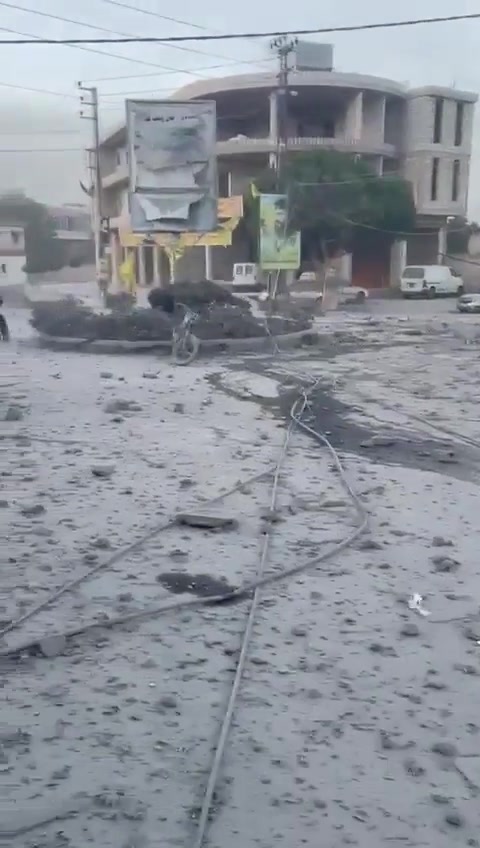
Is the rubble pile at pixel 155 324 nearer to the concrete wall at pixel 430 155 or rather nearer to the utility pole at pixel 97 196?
the utility pole at pixel 97 196

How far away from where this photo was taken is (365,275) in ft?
151

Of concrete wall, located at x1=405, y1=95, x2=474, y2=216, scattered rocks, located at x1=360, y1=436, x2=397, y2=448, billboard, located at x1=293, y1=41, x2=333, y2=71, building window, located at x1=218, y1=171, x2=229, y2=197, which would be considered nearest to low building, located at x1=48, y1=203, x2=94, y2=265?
building window, located at x1=218, y1=171, x2=229, y2=197

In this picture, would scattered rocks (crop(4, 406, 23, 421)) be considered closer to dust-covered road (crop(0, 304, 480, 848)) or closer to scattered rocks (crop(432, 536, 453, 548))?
dust-covered road (crop(0, 304, 480, 848))

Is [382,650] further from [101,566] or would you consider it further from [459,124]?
[459,124]

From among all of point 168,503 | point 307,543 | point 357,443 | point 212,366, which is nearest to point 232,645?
point 307,543

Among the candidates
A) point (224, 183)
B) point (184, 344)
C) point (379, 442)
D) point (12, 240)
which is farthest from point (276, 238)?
point (12, 240)

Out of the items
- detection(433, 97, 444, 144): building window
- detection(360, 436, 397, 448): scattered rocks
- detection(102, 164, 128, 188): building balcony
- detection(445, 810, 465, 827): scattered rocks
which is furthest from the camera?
detection(102, 164, 128, 188): building balcony

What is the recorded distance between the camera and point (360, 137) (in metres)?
43.3

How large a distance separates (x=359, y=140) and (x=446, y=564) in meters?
41.0

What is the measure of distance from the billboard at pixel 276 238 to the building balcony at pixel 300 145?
35.8 ft

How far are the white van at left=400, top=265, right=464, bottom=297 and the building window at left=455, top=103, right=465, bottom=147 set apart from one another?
511 inches

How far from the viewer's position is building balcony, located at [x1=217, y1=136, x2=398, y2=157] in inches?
1624

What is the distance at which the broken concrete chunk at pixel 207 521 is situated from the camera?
223 inches

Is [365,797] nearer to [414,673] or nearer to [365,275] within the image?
[414,673]
